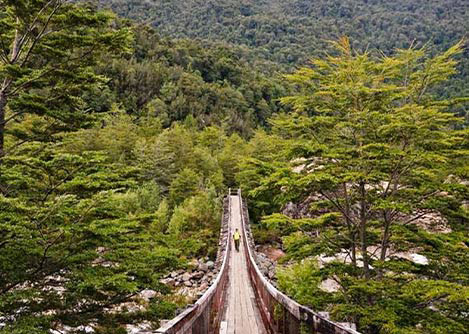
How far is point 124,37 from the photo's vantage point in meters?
6.69

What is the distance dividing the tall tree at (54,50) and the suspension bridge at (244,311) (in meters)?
4.39

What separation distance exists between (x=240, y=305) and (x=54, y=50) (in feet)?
23.6

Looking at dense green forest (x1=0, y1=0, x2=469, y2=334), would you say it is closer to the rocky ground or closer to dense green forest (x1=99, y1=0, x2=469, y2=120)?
the rocky ground

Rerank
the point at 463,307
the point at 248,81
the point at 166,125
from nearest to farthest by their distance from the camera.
Answer: the point at 463,307
the point at 166,125
the point at 248,81

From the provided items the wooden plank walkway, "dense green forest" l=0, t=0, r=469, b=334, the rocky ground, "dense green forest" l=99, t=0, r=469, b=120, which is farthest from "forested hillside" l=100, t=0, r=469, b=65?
"dense green forest" l=0, t=0, r=469, b=334

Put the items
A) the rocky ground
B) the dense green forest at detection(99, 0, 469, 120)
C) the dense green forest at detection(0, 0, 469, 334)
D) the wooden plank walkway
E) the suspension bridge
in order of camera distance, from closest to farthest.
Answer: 1. the suspension bridge
2. the dense green forest at detection(0, 0, 469, 334)
3. the wooden plank walkway
4. the rocky ground
5. the dense green forest at detection(99, 0, 469, 120)

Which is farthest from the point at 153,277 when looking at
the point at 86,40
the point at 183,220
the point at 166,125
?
the point at 166,125

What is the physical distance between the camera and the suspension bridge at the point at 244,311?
10.1 feet

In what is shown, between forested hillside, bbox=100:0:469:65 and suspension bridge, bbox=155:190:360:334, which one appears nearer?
suspension bridge, bbox=155:190:360:334

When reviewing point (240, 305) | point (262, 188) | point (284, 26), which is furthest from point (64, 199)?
point (284, 26)

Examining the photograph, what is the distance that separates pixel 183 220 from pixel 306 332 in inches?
724

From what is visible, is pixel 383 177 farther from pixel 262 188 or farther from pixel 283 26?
pixel 283 26

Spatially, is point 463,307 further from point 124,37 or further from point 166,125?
point 166,125

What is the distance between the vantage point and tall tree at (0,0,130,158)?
619cm
